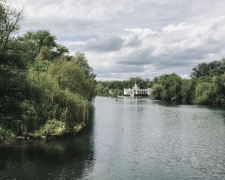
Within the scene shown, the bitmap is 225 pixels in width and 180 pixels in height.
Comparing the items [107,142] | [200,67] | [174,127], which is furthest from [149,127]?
[200,67]

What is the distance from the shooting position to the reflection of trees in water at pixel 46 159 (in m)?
19.9

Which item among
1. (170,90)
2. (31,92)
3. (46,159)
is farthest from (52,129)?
(170,90)

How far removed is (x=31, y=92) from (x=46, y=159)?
620 cm

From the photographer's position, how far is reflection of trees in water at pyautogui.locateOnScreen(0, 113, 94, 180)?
785 inches

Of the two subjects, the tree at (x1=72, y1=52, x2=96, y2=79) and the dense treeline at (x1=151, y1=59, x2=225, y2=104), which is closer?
the tree at (x1=72, y1=52, x2=96, y2=79)

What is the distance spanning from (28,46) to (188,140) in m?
21.7

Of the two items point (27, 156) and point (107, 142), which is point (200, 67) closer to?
point (107, 142)

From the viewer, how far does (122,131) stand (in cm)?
3859

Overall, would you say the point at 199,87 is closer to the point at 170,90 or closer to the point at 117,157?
the point at 170,90

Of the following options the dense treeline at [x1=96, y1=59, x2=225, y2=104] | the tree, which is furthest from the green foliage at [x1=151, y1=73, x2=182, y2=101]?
the tree

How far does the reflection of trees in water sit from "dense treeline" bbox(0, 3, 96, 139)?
1.95 metres

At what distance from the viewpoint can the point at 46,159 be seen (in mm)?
23562

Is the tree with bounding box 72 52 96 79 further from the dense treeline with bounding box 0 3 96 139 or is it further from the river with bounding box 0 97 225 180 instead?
the river with bounding box 0 97 225 180

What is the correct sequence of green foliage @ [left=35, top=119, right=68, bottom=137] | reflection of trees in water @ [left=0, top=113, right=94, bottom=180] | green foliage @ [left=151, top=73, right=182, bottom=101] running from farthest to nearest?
green foliage @ [left=151, top=73, right=182, bottom=101] → green foliage @ [left=35, top=119, right=68, bottom=137] → reflection of trees in water @ [left=0, top=113, right=94, bottom=180]
